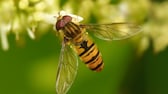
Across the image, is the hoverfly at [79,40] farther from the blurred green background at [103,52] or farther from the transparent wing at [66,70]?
the blurred green background at [103,52]

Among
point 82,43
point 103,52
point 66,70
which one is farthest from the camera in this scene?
point 103,52

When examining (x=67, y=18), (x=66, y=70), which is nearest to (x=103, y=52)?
(x=67, y=18)

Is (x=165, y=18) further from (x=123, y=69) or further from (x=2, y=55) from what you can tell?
(x=2, y=55)

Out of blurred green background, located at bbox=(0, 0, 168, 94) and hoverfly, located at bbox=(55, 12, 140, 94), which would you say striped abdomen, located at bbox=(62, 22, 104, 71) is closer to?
hoverfly, located at bbox=(55, 12, 140, 94)

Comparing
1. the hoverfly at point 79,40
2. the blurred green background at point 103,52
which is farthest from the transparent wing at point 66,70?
the blurred green background at point 103,52

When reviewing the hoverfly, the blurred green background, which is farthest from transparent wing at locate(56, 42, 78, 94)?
the blurred green background

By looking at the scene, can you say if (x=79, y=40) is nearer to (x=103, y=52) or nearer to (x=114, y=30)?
(x=114, y=30)
